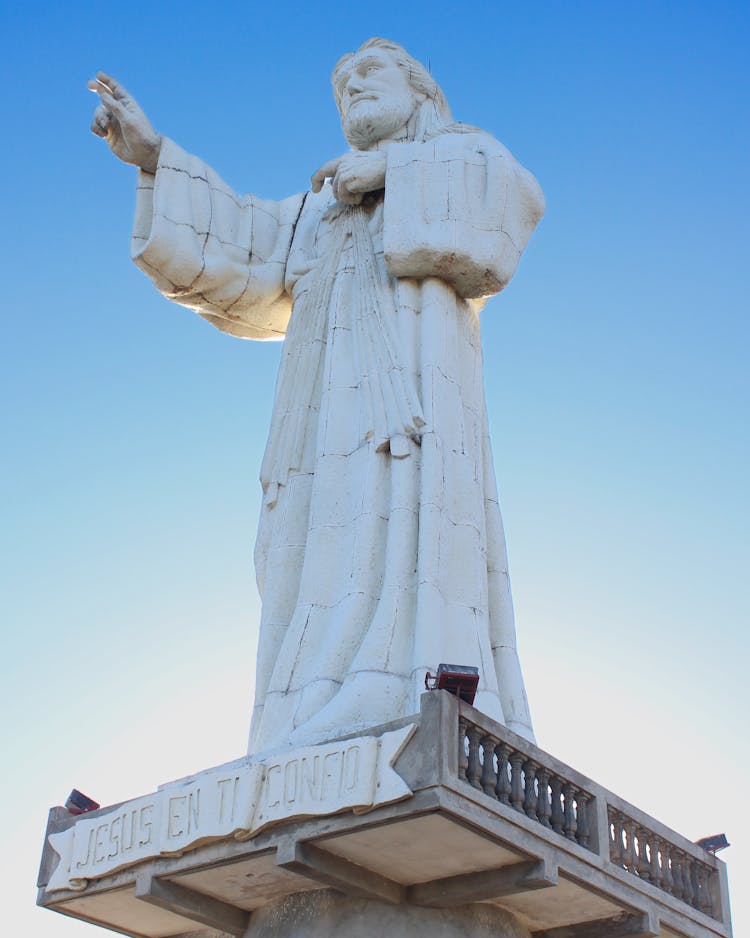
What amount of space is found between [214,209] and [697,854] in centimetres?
797

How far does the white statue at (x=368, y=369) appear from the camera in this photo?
11664mm

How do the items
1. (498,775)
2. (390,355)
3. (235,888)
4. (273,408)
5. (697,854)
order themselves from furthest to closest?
(273,408), (390,355), (697,854), (235,888), (498,775)

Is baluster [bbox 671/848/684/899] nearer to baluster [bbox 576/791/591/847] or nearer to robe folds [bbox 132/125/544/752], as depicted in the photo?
baluster [bbox 576/791/591/847]

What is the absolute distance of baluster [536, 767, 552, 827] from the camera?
32.9 ft

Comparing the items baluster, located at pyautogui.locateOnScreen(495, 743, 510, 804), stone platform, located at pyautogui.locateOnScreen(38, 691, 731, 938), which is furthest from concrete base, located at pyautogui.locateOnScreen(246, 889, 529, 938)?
baluster, located at pyautogui.locateOnScreen(495, 743, 510, 804)

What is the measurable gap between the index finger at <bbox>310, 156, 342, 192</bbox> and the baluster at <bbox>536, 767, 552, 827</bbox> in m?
7.00

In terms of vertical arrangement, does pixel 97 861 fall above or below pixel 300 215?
below

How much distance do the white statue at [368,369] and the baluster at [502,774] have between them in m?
1.16

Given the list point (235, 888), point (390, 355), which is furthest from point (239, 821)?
point (390, 355)

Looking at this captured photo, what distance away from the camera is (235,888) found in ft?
35.3

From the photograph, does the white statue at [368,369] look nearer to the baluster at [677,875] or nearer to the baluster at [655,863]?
the baluster at [655,863]

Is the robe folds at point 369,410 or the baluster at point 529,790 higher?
the robe folds at point 369,410

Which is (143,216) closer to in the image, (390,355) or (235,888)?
(390,355)

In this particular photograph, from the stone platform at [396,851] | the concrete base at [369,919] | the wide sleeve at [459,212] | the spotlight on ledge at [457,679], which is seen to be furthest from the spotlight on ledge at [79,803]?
the wide sleeve at [459,212]
